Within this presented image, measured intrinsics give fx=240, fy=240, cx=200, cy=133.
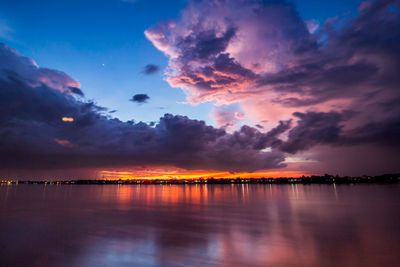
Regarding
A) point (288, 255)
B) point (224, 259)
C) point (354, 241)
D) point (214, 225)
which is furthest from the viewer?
point (214, 225)

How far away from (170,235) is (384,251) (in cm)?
1375

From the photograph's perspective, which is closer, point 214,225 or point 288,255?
point 288,255

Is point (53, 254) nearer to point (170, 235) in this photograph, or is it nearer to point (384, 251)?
point (170, 235)

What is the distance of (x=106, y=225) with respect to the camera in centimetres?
2314

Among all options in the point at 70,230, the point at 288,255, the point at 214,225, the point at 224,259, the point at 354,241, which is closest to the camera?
the point at 224,259

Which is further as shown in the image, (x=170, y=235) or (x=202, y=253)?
(x=170, y=235)

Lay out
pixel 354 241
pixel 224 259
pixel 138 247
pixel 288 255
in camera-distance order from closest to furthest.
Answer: pixel 224 259, pixel 288 255, pixel 138 247, pixel 354 241

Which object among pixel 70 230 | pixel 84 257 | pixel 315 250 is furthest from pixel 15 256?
pixel 315 250

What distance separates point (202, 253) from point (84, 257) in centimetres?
642

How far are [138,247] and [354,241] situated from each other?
14233 mm

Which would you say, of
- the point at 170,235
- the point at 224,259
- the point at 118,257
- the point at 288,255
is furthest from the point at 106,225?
the point at 288,255

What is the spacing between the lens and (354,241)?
52.7ft

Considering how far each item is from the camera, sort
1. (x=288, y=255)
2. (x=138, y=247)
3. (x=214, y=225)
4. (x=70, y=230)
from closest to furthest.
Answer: (x=288, y=255)
(x=138, y=247)
(x=70, y=230)
(x=214, y=225)

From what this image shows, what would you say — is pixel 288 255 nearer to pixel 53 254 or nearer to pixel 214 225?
pixel 214 225
